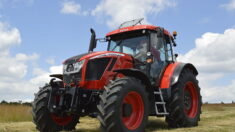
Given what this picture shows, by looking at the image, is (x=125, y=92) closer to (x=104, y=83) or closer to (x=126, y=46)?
(x=104, y=83)

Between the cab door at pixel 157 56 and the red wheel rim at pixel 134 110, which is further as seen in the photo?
the cab door at pixel 157 56

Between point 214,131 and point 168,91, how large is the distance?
1530mm

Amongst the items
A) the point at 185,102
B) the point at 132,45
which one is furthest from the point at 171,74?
the point at 132,45

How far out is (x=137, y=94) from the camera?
5.71 meters

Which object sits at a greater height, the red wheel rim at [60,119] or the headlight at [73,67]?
the headlight at [73,67]

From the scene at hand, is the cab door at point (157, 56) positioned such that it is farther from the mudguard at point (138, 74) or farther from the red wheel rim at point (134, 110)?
the red wheel rim at point (134, 110)

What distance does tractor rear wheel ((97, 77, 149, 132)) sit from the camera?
16.1 feet

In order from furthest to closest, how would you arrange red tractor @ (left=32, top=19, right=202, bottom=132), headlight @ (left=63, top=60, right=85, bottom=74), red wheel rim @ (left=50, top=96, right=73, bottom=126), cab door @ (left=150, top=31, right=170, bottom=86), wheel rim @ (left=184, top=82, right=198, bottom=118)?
wheel rim @ (left=184, top=82, right=198, bottom=118) < cab door @ (left=150, top=31, right=170, bottom=86) < red wheel rim @ (left=50, top=96, right=73, bottom=126) < headlight @ (left=63, top=60, right=85, bottom=74) < red tractor @ (left=32, top=19, right=202, bottom=132)

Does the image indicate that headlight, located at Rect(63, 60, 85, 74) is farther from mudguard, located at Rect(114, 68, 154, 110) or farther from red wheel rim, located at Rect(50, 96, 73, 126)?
mudguard, located at Rect(114, 68, 154, 110)

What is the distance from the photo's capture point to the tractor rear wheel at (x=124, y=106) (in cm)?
492

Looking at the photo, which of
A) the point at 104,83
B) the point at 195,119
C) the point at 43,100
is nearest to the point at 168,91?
the point at 195,119

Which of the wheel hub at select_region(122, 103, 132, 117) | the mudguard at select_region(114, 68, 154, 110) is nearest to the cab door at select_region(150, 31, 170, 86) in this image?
the mudguard at select_region(114, 68, 154, 110)

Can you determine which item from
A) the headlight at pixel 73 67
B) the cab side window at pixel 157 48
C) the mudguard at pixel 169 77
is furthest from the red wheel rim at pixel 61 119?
the cab side window at pixel 157 48

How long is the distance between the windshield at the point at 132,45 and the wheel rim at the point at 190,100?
1.68m
